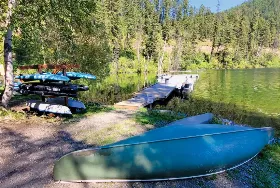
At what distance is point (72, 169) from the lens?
6.42 m

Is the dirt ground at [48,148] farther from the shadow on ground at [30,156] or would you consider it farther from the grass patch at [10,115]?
the grass patch at [10,115]

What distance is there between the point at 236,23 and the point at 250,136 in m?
104

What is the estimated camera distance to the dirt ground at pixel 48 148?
6574mm

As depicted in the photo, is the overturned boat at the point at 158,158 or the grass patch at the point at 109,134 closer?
the overturned boat at the point at 158,158

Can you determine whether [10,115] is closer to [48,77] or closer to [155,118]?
[48,77]

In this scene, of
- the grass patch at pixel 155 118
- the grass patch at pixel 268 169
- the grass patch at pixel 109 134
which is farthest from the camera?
the grass patch at pixel 155 118

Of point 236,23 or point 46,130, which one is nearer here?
point 46,130

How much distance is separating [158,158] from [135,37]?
246 ft

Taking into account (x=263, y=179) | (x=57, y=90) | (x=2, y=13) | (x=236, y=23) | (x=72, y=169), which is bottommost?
(x=263, y=179)

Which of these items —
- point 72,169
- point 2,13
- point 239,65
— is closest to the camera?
point 72,169

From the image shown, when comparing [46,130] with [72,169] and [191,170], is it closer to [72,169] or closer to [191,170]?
[72,169]

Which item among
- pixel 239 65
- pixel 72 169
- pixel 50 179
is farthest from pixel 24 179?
pixel 239 65

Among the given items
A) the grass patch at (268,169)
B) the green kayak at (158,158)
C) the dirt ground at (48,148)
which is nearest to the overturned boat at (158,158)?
the green kayak at (158,158)

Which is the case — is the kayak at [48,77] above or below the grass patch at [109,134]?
above
